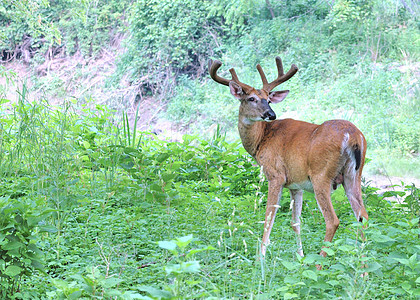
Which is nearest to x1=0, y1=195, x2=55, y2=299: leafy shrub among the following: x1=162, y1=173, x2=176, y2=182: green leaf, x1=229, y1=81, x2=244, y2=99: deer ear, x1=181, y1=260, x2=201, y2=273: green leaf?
x1=181, y1=260, x2=201, y2=273: green leaf

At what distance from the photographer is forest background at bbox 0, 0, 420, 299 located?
9.37 feet

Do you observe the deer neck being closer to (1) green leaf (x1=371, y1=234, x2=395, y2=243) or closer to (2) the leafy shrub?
(1) green leaf (x1=371, y1=234, x2=395, y2=243)

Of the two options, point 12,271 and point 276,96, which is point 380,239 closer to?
point 12,271

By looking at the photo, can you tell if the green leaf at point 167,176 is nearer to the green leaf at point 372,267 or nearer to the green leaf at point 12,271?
the green leaf at point 12,271

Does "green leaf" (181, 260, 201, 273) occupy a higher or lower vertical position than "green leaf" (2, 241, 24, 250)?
higher

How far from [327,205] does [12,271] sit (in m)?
2.18

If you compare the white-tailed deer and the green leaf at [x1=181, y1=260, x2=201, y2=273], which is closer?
the green leaf at [x1=181, y1=260, x2=201, y2=273]

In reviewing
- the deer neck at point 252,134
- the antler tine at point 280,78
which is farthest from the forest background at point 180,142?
the antler tine at point 280,78

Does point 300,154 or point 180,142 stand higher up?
point 300,154

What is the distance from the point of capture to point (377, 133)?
1048cm

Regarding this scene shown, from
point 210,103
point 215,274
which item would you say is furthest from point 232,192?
point 210,103

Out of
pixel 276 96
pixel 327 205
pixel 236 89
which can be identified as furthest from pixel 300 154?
pixel 276 96

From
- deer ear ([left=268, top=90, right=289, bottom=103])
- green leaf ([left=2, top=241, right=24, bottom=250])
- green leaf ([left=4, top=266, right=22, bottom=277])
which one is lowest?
deer ear ([left=268, top=90, right=289, bottom=103])

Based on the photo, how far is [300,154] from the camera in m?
4.20
